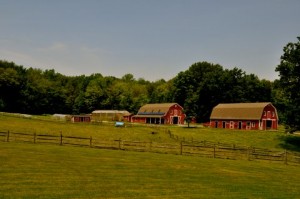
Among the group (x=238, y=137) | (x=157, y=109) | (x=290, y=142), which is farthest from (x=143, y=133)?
(x=157, y=109)

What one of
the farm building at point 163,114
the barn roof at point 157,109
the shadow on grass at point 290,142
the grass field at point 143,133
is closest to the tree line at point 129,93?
the farm building at point 163,114

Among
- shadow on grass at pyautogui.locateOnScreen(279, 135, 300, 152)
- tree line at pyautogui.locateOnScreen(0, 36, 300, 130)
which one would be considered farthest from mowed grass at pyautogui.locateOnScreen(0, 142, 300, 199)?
tree line at pyautogui.locateOnScreen(0, 36, 300, 130)

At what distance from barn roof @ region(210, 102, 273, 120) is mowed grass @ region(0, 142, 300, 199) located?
52.3m

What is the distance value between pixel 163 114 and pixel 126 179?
76.8 m

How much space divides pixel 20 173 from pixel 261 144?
48.8m

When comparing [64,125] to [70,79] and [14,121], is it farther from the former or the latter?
[70,79]

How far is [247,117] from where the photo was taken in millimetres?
82500

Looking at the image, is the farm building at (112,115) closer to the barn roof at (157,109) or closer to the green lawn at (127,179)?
the barn roof at (157,109)

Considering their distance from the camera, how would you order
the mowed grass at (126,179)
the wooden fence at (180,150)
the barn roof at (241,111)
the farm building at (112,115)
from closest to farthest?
1. the mowed grass at (126,179)
2. the wooden fence at (180,150)
3. the barn roof at (241,111)
4. the farm building at (112,115)

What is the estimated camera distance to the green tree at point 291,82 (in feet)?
190

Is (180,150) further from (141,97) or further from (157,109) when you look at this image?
(141,97)

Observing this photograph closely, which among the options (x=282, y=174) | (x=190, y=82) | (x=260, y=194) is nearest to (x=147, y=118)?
(x=190, y=82)

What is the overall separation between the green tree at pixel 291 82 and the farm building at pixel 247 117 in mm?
21139

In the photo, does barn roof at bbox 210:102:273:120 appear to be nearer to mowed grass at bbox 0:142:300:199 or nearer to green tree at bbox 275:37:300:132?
green tree at bbox 275:37:300:132
